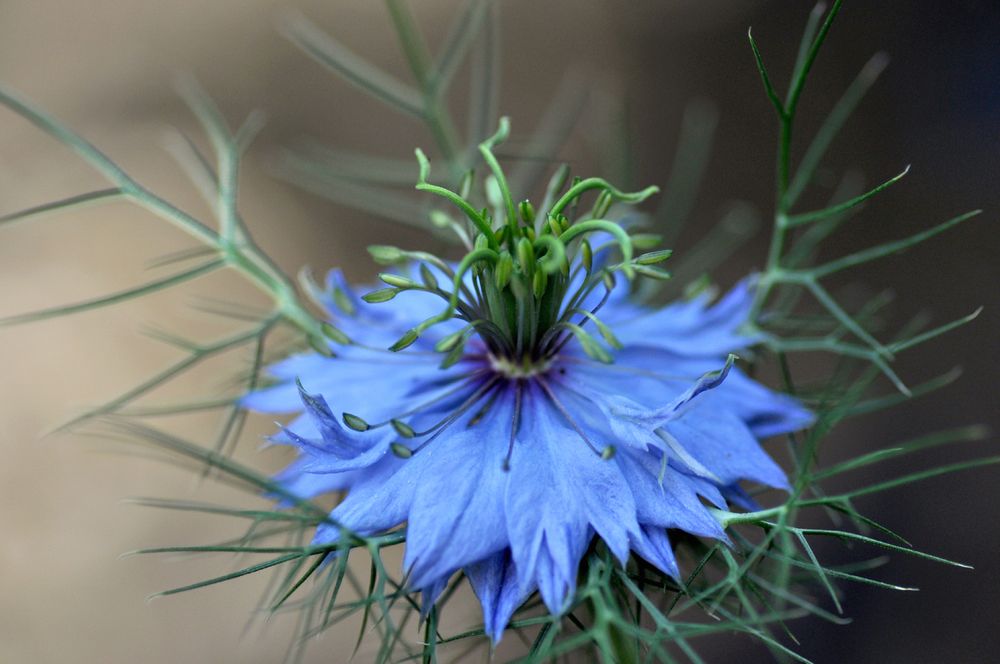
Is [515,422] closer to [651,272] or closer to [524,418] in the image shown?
[524,418]

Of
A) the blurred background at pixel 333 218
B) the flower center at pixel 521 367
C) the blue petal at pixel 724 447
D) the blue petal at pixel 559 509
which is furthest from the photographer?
the blurred background at pixel 333 218

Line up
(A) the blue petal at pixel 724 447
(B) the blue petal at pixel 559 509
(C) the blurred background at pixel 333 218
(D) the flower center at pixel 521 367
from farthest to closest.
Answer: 1. (C) the blurred background at pixel 333 218
2. (D) the flower center at pixel 521 367
3. (A) the blue petal at pixel 724 447
4. (B) the blue petal at pixel 559 509

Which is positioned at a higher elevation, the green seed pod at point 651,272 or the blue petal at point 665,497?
the green seed pod at point 651,272

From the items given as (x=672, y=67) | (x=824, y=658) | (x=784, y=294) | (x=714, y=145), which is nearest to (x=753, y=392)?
(x=784, y=294)

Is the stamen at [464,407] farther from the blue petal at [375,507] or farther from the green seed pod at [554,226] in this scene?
the green seed pod at [554,226]

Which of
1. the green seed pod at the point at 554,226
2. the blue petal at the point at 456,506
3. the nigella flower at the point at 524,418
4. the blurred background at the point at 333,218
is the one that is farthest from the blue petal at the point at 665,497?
the blurred background at the point at 333,218

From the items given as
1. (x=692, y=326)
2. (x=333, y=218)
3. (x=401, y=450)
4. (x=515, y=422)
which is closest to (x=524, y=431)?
(x=515, y=422)

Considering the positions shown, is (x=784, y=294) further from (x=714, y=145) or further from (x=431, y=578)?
(x=714, y=145)
